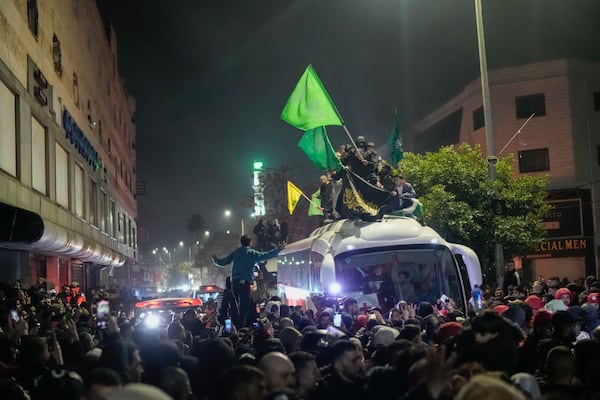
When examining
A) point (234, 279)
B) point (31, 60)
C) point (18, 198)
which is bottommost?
point (234, 279)

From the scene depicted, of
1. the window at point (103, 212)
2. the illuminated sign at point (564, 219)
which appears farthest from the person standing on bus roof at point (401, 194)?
the window at point (103, 212)

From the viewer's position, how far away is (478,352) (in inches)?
231

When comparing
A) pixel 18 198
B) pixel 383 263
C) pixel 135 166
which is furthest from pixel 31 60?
pixel 135 166

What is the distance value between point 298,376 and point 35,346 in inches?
99.6

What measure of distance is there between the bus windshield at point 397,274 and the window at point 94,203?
2254 centimetres

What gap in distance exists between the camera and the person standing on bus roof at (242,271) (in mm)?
11586

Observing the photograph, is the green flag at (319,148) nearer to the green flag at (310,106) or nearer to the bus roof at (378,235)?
the green flag at (310,106)

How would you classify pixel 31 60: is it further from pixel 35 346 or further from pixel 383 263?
pixel 35 346

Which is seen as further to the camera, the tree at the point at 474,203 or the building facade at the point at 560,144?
the building facade at the point at 560,144

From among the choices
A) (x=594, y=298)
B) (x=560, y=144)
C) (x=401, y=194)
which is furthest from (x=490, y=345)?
(x=560, y=144)

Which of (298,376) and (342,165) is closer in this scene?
(298,376)

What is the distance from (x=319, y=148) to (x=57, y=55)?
12.4m

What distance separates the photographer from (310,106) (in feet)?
58.3

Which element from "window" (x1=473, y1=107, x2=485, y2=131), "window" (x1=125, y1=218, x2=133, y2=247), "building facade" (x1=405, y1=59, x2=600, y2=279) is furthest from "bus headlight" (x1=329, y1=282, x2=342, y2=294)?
"window" (x1=125, y1=218, x2=133, y2=247)
